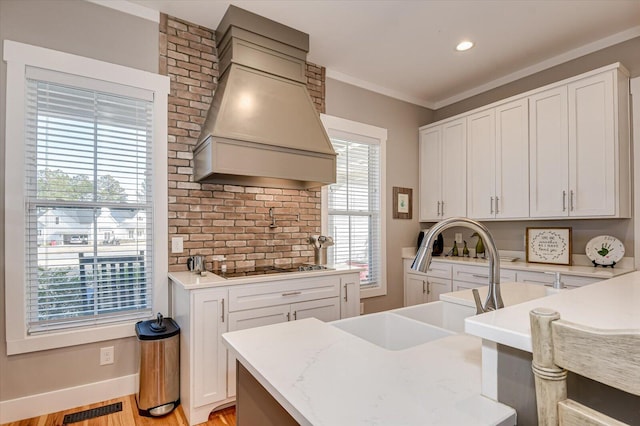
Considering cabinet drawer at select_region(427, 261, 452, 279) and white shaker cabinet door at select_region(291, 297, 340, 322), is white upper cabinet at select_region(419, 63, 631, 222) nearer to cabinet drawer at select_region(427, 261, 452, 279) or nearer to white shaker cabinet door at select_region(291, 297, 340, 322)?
cabinet drawer at select_region(427, 261, 452, 279)

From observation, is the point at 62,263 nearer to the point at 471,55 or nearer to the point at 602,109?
the point at 471,55

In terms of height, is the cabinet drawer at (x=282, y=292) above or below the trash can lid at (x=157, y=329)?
above

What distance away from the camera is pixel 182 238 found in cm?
274

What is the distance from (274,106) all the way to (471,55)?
2074mm

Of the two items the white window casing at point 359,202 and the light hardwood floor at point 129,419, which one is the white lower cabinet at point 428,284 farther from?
the light hardwood floor at point 129,419

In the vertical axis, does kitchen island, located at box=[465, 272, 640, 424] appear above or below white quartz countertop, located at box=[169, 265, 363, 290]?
above

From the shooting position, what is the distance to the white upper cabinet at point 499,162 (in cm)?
334

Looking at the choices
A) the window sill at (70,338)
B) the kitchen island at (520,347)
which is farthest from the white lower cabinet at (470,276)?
the window sill at (70,338)

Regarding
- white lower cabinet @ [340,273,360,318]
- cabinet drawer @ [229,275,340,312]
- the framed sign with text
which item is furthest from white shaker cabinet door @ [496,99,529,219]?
cabinet drawer @ [229,275,340,312]

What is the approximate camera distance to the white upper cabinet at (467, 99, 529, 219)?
10.9 ft

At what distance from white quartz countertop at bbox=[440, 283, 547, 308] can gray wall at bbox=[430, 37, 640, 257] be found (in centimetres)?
182

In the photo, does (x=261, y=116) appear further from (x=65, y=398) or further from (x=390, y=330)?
(x=65, y=398)

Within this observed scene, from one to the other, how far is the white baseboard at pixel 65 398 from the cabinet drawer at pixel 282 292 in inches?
41.7

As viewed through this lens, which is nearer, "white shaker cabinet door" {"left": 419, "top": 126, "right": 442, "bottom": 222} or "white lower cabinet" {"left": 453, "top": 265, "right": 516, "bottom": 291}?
"white lower cabinet" {"left": 453, "top": 265, "right": 516, "bottom": 291}
